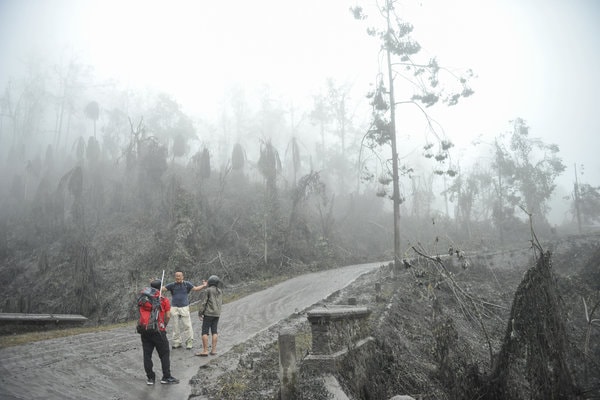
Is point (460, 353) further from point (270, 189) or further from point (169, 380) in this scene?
point (270, 189)

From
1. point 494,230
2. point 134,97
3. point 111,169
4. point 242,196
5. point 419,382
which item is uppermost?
point 134,97

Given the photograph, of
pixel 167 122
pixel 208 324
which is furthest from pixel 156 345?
pixel 167 122

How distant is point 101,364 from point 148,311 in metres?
2.43

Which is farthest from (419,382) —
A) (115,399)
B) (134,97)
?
(134,97)

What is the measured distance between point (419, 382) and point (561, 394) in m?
3.01

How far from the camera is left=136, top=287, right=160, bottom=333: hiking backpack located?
711 cm

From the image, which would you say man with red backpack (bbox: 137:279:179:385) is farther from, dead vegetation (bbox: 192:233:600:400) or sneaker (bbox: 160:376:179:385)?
dead vegetation (bbox: 192:233:600:400)

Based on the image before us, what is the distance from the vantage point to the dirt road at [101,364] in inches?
259

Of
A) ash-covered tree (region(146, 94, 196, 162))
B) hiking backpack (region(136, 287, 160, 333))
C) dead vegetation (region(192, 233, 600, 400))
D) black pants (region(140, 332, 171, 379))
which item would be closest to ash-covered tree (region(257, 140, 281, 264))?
dead vegetation (region(192, 233, 600, 400))

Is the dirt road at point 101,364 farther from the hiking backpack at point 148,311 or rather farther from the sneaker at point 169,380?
the hiking backpack at point 148,311

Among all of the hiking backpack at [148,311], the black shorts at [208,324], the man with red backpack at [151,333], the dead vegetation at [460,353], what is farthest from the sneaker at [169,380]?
the black shorts at [208,324]

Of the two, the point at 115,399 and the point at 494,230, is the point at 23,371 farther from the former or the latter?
the point at 494,230

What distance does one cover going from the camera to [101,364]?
8.34 meters

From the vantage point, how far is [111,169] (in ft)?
133
